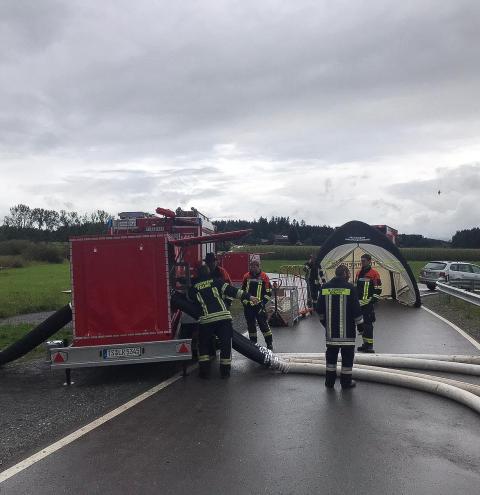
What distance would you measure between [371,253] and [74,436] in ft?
48.1

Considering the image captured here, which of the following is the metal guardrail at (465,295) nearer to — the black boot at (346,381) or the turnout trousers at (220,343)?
the black boot at (346,381)

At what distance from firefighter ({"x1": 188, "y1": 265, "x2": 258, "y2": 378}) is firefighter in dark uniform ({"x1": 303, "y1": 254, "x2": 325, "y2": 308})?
6.62m

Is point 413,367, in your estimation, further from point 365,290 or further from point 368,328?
point 365,290

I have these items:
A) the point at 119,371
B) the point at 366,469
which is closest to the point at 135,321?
the point at 119,371

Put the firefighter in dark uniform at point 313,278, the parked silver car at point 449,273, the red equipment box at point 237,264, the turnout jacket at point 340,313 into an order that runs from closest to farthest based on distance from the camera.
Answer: the turnout jacket at point 340,313
the firefighter in dark uniform at point 313,278
the red equipment box at point 237,264
the parked silver car at point 449,273

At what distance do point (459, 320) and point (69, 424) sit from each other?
11701 mm

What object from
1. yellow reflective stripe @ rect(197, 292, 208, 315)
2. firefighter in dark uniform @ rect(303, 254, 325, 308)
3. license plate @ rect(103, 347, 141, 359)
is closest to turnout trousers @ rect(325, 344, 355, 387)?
yellow reflective stripe @ rect(197, 292, 208, 315)

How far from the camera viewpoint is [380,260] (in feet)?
61.8

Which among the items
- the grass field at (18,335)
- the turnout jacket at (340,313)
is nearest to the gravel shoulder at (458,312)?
the turnout jacket at (340,313)

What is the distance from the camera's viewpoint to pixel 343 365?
7504 millimetres

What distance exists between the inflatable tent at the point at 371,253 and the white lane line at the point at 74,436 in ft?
39.2

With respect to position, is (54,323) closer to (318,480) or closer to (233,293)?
(233,293)

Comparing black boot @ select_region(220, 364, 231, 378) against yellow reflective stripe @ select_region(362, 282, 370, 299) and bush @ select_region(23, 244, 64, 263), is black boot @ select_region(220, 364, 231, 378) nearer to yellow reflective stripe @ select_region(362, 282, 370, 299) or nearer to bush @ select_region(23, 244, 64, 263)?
yellow reflective stripe @ select_region(362, 282, 370, 299)

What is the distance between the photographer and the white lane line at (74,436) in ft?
15.9
